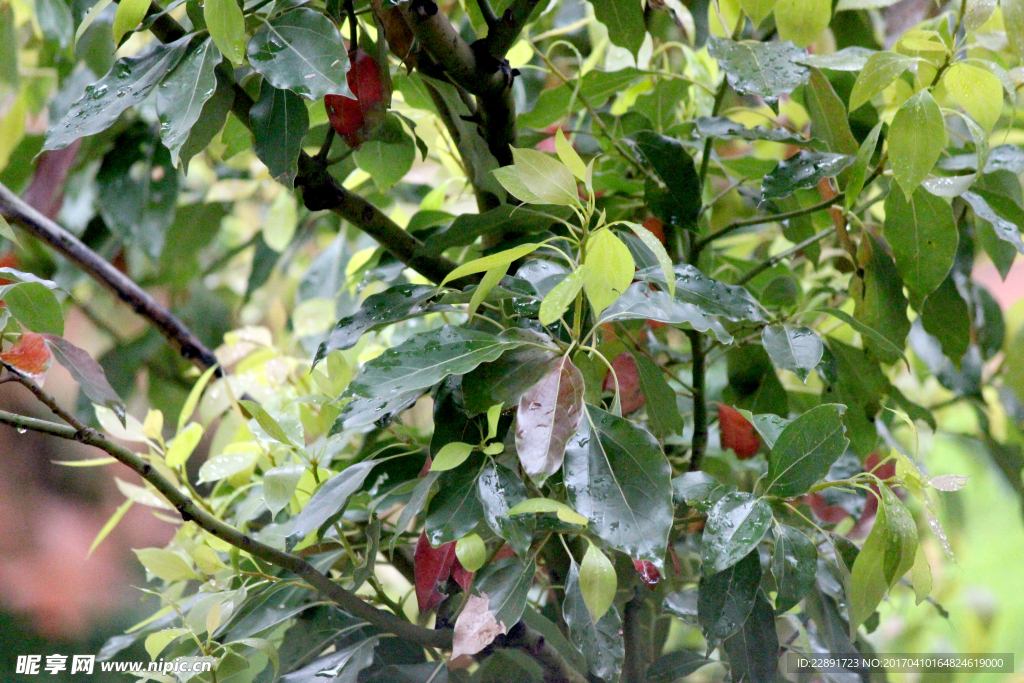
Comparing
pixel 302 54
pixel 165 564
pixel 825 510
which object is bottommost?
pixel 825 510

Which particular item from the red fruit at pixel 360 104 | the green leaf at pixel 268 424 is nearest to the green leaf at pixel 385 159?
the red fruit at pixel 360 104

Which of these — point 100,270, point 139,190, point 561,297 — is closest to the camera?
point 561,297

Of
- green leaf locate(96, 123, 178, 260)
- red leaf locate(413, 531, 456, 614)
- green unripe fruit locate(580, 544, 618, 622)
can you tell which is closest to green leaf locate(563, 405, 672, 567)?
green unripe fruit locate(580, 544, 618, 622)

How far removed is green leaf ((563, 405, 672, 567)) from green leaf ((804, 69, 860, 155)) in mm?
255

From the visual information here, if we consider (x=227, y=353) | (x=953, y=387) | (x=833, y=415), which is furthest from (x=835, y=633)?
(x=227, y=353)

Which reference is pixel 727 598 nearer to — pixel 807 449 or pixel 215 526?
pixel 807 449

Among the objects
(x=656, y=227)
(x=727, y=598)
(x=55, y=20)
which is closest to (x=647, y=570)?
(x=727, y=598)

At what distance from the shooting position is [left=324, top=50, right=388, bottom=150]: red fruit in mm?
415

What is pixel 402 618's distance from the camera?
1.53ft

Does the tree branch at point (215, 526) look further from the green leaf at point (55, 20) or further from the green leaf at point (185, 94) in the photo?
the green leaf at point (55, 20)

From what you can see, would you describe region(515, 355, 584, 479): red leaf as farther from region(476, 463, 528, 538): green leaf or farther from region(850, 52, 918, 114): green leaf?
region(850, 52, 918, 114): green leaf

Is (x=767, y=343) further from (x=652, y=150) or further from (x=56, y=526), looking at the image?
(x=56, y=526)

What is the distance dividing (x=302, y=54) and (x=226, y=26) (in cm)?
4

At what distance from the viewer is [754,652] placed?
43cm
